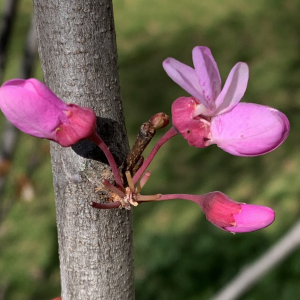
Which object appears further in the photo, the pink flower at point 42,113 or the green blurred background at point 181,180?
the green blurred background at point 181,180

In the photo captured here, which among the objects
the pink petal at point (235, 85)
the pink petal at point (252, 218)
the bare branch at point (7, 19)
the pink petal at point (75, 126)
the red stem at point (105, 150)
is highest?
the bare branch at point (7, 19)

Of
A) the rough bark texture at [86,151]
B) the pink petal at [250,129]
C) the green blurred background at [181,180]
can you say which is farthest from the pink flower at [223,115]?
the green blurred background at [181,180]

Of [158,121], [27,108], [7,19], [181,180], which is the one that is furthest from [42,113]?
[181,180]

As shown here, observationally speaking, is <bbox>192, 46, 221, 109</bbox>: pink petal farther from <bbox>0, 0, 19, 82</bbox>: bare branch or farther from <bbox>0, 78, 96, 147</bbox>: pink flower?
<bbox>0, 0, 19, 82</bbox>: bare branch

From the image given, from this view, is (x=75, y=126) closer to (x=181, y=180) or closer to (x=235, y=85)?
(x=235, y=85)

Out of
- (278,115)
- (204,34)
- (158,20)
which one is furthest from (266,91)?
(278,115)

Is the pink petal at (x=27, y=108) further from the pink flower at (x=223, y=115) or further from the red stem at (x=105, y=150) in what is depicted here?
the pink flower at (x=223, y=115)
